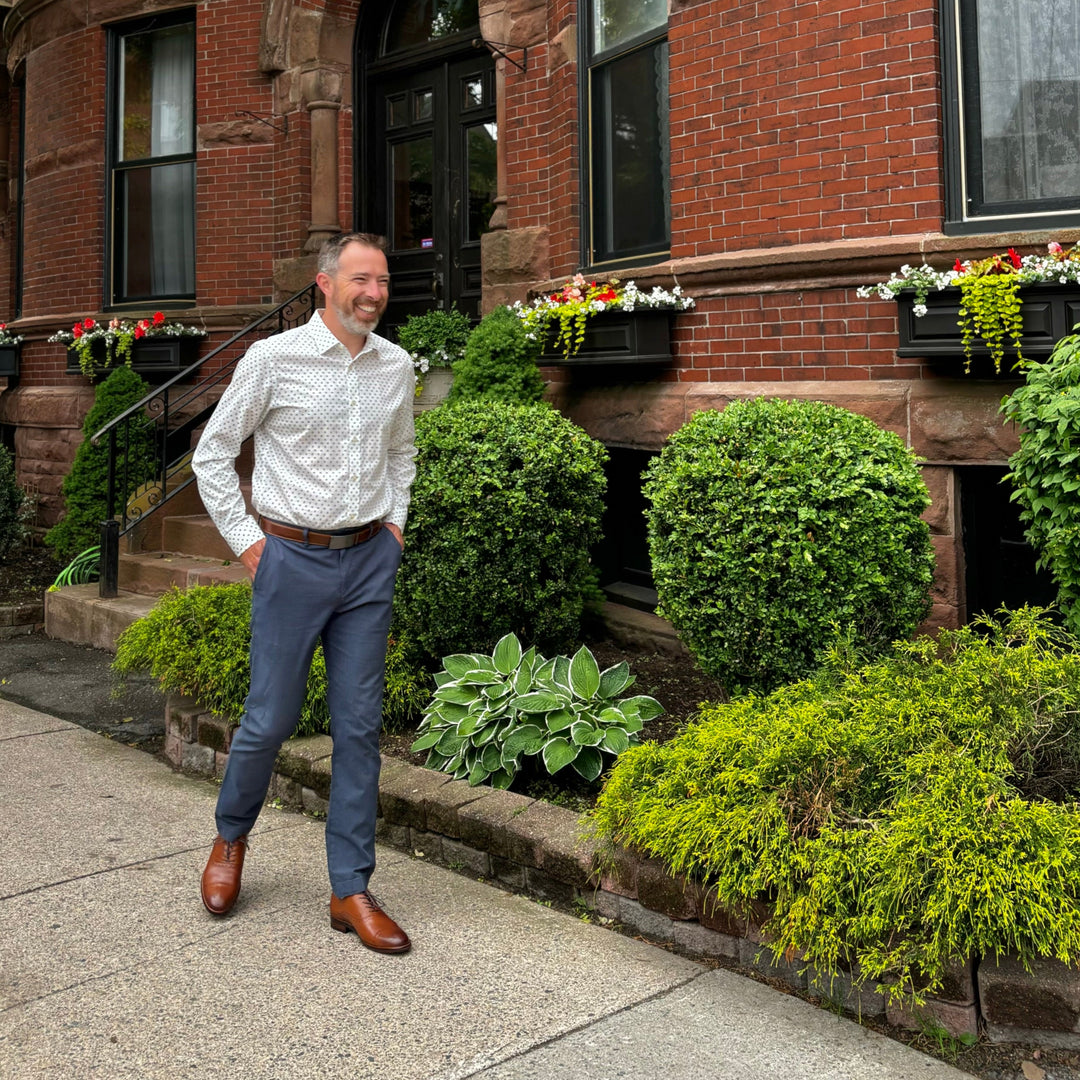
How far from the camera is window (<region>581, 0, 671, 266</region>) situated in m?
7.23

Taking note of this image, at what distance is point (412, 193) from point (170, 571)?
3812mm

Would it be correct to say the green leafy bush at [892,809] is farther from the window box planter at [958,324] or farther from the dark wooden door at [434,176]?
the dark wooden door at [434,176]

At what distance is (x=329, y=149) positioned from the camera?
10039 millimetres

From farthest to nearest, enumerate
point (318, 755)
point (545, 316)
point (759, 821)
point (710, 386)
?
point (545, 316) < point (710, 386) < point (318, 755) < point (759, 821)

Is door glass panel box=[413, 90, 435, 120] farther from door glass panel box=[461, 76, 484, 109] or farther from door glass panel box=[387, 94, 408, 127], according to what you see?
door glass panel box=[461, 76, 484, 109]

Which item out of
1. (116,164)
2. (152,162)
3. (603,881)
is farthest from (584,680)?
(116,164)

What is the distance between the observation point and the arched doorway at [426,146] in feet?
31.1

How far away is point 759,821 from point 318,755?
211 centimetres

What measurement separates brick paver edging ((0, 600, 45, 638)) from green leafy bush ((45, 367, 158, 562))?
1.05m

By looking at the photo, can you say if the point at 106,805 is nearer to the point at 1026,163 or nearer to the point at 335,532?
the point at 335,532

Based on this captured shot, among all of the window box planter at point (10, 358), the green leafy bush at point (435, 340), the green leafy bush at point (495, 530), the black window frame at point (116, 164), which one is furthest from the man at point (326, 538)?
the window box planter at point (10, 358)

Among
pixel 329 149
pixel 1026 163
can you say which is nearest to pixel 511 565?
pixel 1026 163

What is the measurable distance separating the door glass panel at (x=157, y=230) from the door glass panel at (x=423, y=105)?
236 cm

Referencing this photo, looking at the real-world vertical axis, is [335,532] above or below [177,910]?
above
